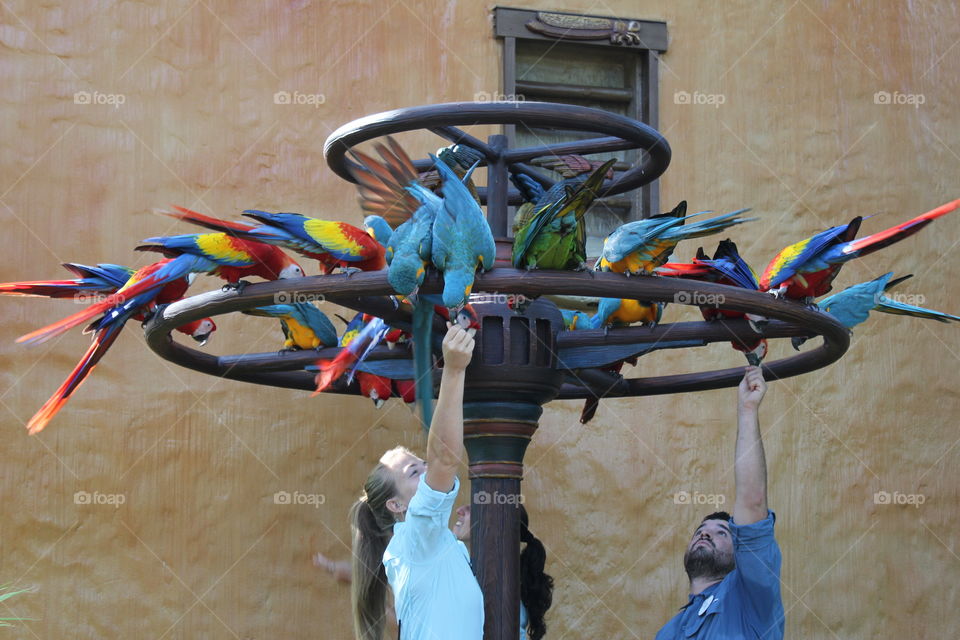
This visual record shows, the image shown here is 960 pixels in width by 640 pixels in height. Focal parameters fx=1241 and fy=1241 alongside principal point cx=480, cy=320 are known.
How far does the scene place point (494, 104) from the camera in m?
3.56

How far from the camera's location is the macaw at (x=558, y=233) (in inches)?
136

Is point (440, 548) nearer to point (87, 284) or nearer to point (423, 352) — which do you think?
point (423, 352)

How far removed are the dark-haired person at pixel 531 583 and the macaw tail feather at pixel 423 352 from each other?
74 cm

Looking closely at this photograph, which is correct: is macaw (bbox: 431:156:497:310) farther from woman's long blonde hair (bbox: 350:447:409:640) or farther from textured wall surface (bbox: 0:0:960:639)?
textured wall surface (bbox: 0:0:960:639)

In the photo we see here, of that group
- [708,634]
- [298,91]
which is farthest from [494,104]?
[298,91]

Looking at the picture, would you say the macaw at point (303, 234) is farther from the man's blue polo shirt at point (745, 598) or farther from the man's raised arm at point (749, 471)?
the man's blue polo shirt at point (745, 598)

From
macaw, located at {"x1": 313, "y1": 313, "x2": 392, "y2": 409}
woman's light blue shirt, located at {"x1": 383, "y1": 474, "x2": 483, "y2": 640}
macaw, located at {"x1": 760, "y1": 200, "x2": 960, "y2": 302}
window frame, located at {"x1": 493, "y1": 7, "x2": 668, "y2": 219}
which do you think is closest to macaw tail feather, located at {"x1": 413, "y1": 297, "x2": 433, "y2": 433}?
macaw, located at {"x1": 313, "y1": 313, "x2": 392, "y2": 409}

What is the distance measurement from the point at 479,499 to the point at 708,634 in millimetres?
849

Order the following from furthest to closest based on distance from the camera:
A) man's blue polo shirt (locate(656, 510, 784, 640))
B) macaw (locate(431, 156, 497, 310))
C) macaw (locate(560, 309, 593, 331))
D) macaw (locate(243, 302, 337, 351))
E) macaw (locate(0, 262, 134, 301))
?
macaw (locate(560, 309, 593, 331))
macaw (locate(243, 302, 337, 351))
macaw (locate(0, 262, 134, 301))
man's blue polo shirt (locate(656, 510, 784, 640))
macaw (locate(431, 156, 497, 310))

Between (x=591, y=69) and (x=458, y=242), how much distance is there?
114 inches

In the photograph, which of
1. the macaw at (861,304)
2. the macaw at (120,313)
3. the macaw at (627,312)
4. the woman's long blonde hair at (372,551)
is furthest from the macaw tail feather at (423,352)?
the macaw at (861,304)

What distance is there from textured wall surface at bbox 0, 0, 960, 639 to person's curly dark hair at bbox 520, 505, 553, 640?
782 mm

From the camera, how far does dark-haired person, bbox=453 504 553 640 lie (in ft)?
15.0

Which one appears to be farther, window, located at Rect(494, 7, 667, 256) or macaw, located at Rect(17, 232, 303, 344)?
window, located at Rect(494, 7, 667, 256)
